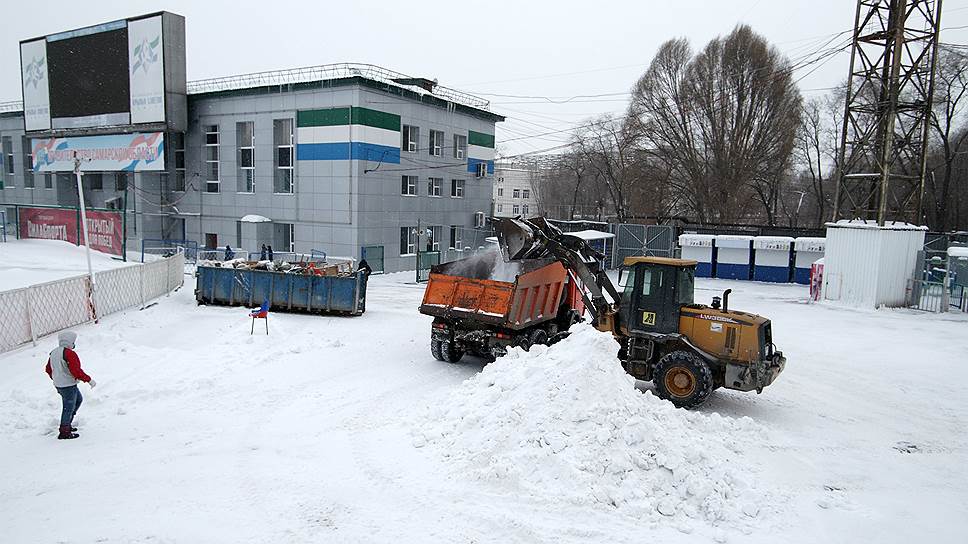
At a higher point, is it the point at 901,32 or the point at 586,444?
the point at 901,32

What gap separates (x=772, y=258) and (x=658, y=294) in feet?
76.4

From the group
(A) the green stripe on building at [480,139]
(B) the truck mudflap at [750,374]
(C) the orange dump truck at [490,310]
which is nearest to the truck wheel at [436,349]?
(C) the orange dump truck at [490,310]

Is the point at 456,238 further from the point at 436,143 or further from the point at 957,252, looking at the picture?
the point at 957,252

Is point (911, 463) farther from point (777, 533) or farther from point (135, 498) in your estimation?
point (135, 498)

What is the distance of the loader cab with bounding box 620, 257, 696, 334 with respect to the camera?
11281mm

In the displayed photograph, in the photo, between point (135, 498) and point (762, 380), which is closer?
point (135, 498)

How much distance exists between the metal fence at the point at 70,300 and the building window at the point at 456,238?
2116 cm

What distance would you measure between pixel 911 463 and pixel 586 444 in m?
5.39

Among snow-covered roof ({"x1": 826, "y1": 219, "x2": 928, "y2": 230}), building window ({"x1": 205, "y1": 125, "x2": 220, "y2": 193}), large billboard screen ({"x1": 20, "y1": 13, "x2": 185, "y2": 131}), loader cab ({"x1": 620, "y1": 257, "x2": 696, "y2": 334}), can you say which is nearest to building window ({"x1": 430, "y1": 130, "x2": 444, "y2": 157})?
building window ({"x1": 205, "y1": 125, "x2": 220, "y2": 193})

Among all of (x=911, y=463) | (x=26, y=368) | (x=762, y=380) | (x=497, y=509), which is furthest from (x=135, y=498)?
(x=911, y=463)

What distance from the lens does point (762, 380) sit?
411 inches

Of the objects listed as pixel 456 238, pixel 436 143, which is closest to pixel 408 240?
pixel 456 238

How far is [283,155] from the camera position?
32.7 metres

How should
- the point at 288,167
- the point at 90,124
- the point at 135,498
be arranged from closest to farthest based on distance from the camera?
1. the point at 135,498
2. the point at 288,167
3. the point at 90,124
